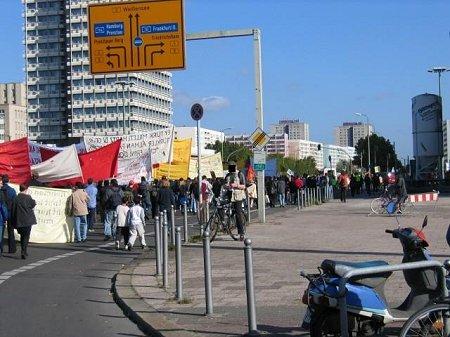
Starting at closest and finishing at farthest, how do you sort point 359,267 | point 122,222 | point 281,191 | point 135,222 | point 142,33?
point 359,267 → point 142,33 → point 135,222 → point 122,222 → point 281,191

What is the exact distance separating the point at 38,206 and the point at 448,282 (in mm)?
16742

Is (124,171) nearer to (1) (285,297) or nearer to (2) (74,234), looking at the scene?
(2) (74,234)

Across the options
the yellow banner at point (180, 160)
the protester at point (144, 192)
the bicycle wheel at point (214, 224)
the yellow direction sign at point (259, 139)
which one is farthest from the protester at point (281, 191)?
the bicycle wheel at point (214, 224)

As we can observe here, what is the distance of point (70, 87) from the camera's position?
140m

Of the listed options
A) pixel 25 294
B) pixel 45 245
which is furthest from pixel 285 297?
pixel 45 245

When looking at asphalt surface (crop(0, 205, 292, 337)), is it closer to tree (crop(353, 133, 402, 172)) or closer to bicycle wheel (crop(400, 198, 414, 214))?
bicycle wheel (crop(400, 198, 414, 214))

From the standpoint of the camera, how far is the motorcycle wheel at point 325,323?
6.63 meters

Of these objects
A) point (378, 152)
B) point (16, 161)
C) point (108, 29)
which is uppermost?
point (378, 152)

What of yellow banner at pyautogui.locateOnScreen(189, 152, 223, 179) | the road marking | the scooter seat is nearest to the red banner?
the road marking

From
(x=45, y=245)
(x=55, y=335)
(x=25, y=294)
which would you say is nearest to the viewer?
(x=55, y=335)

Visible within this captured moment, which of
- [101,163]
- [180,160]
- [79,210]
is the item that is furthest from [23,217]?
[180,160]

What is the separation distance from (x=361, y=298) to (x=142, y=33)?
12171 millimetres

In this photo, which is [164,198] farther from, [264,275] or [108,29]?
[264,275]

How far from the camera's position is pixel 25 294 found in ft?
39.2
